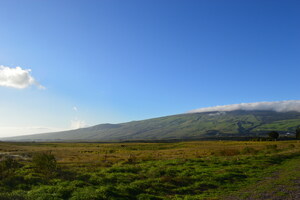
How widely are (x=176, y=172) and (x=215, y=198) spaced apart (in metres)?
9.17

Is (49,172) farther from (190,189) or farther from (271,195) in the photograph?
(271,195)

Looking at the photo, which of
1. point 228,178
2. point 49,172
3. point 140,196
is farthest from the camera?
point 49,172

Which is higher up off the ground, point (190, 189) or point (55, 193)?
point (55, 193)

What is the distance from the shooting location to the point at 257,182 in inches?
719

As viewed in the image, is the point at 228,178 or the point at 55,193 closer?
the point at 55,193

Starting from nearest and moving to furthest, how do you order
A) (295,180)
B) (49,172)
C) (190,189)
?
(190,189), (295,180), (49,172)

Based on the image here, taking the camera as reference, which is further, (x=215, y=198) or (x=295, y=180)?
(x=295, y=180)

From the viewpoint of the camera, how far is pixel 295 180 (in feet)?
58.9

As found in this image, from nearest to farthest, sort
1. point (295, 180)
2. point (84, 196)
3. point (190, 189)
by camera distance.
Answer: point (84, 196)
point (190, 189)
point (295, 180)

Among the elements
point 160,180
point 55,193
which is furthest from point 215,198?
point 55,193

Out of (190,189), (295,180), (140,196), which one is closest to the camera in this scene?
(140,196)

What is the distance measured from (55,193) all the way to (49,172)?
28.5 ft

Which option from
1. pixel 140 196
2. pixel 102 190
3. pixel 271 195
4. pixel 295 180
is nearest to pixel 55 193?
pixel 102 190

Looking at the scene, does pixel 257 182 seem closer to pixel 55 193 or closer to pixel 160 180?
pixel 160 180
